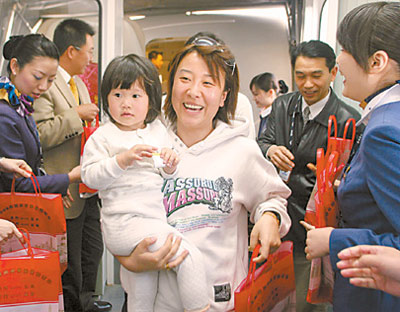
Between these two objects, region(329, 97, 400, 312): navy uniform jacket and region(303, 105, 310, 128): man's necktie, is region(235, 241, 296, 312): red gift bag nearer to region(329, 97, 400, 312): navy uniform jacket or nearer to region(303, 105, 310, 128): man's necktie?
region(329, 97, 400, 312): navy uniform jacket

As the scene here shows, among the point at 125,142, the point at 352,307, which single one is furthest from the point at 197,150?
A: the point at 352,307

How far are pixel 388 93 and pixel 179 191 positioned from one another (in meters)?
0.70

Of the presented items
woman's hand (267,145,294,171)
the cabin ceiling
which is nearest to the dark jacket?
woman's hand (267,145,294,171)

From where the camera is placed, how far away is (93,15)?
349 cm

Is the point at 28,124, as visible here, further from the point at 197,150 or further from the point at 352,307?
the point at 352,307

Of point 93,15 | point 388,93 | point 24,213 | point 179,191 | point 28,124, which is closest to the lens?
point 388,93

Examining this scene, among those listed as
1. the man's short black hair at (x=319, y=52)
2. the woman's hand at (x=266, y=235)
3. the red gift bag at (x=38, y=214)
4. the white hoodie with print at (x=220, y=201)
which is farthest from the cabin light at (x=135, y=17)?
the woman's hand at (x=266, y=235)

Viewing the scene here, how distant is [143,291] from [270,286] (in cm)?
41

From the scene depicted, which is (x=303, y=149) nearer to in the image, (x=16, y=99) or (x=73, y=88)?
(x=16, y=99)

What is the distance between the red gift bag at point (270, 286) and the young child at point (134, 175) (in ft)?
0.45

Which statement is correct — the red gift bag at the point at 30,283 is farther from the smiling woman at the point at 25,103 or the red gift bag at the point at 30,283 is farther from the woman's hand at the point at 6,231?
the smiling woman at the point at 25,103

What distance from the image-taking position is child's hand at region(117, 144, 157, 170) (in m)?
1.29

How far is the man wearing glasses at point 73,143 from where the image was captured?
252cm

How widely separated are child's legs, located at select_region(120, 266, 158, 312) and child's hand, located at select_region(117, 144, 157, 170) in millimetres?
358
